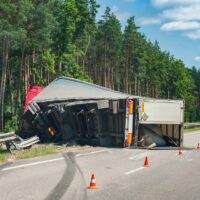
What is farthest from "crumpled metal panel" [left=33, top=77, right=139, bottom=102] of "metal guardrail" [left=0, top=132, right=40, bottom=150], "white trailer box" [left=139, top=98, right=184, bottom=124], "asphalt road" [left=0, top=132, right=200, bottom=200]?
"asphalt road" [left=0, top=132, right=200, bottom=200]

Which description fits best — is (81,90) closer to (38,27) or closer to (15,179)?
(15,179)

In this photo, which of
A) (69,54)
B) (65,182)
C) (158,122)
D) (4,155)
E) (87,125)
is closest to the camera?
(65,182)

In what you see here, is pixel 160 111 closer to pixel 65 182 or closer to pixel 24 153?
pixel 24 153

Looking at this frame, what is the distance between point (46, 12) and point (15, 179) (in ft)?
105

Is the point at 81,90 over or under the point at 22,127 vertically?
over

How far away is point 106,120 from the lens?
63.9 feet

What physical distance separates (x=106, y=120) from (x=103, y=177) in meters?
8.83

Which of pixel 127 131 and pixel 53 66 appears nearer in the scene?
pixel 127 131

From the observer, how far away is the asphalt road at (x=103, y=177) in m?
8.58

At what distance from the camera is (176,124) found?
19.5 metres

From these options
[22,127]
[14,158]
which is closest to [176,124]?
[22,127]

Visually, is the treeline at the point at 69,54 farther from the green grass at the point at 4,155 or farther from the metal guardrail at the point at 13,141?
the green grass at the point at 4,155

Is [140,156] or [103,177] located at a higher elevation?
[103,177]

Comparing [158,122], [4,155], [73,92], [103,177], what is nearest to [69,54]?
[73,92]
